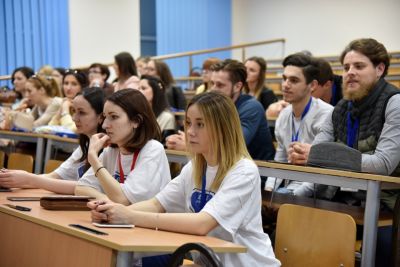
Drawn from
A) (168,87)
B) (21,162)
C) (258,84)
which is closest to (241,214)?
(21,162)

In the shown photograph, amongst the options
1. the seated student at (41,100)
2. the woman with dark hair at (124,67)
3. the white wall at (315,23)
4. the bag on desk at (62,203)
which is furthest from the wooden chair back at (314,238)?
the white wall at (315,23)

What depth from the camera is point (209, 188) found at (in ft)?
8.13

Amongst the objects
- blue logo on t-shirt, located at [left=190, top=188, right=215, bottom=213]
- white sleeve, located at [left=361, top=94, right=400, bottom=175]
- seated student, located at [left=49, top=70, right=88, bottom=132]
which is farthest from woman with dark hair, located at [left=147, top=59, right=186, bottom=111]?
blue logo on t-shirt, located at [left=190, top=188, right=215, bottom=213]

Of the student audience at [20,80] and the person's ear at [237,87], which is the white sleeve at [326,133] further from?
the student audience at [20,80]

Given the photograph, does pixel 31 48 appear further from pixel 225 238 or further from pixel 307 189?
pixel 225 238

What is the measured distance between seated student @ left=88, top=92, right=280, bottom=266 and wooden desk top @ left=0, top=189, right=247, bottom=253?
60mm

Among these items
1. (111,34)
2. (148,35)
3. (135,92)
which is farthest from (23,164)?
(148,35)

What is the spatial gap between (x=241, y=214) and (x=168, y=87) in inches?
174

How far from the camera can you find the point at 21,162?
447 cm

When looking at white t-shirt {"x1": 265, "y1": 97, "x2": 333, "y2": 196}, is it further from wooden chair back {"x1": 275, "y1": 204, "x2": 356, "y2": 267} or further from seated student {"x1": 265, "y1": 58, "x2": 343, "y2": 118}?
wooden chair back {"x1": 275, "y1": 204, "x2": 356, "y2": 267}

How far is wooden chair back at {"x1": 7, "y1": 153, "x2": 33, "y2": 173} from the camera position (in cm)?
434

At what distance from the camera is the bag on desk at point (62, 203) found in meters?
2.68

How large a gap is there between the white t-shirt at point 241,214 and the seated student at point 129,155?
1.66 ft

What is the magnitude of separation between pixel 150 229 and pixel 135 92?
925 millimetres
